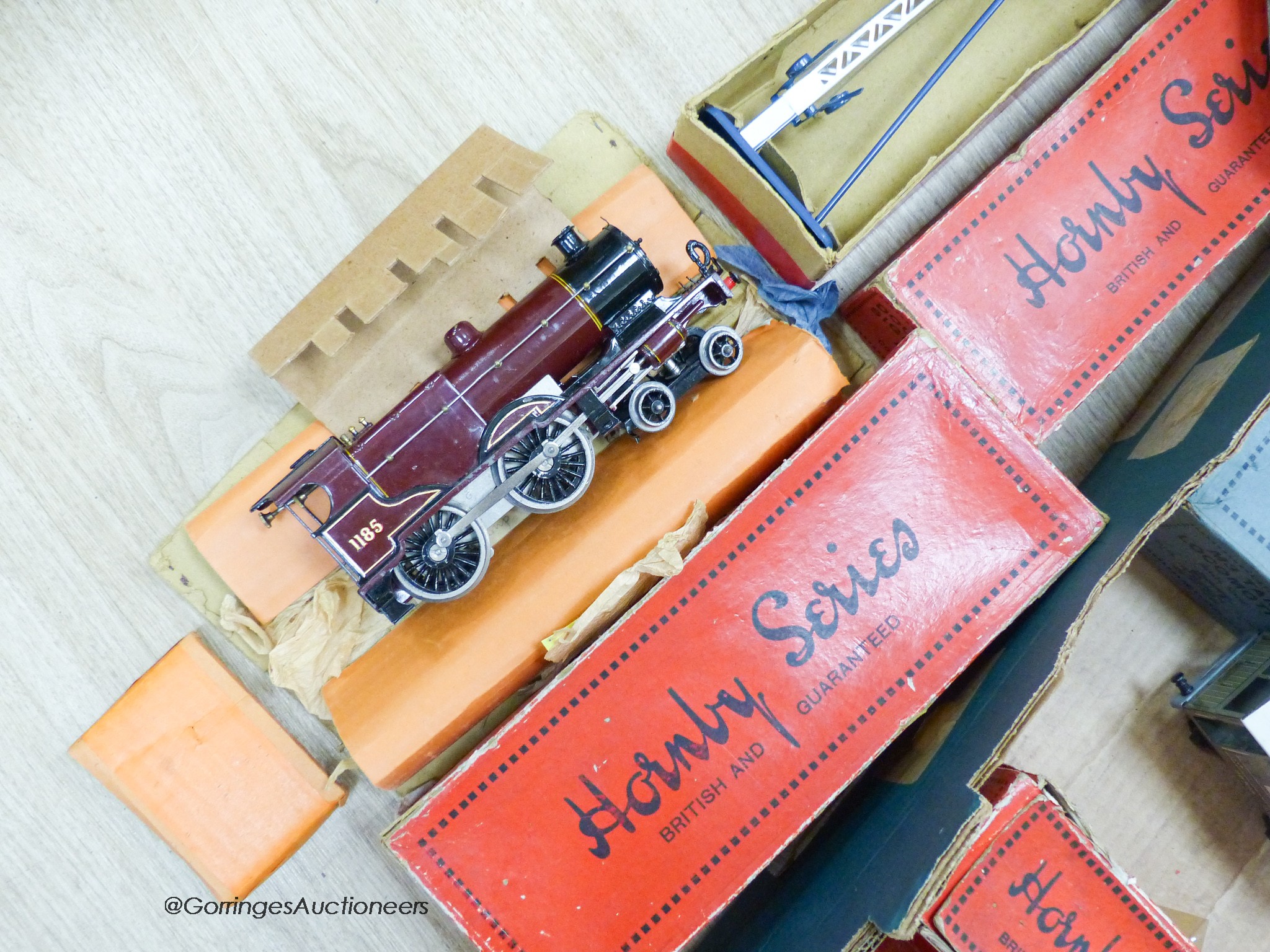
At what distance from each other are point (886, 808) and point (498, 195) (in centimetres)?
115

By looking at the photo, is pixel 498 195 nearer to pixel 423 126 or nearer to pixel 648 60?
pixel 423 126

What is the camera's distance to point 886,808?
1.19 m

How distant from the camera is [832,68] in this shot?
1.32 meters

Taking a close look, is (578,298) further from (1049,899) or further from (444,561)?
(1049,899)

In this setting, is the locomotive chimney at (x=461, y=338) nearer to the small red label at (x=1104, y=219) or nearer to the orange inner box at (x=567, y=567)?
the orange inner box at (x=567, y=567)

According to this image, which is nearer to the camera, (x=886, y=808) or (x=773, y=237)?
(x=886, y=808)

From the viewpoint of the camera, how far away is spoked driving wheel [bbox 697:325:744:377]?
1.23 m

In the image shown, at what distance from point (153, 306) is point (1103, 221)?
5.22 ft

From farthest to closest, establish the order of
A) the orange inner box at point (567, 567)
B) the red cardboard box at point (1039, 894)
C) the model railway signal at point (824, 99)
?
the model railway signal at point (824, 99) < the orange inner box at point (567, 567) < the red cardboard box at point (1039, 894)

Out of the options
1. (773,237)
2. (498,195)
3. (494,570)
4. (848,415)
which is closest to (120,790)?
(494,570)

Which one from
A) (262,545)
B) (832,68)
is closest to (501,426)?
(262,545)

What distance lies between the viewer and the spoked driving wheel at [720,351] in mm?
1232

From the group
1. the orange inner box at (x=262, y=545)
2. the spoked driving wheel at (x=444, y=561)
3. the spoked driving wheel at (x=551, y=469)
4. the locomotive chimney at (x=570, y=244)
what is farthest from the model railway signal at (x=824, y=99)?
the orange inner box at (x=262, y=545)

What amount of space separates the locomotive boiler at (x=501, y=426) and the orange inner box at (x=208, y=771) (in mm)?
347
